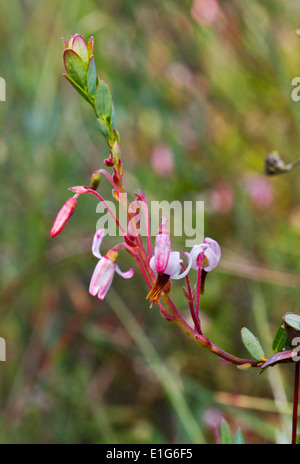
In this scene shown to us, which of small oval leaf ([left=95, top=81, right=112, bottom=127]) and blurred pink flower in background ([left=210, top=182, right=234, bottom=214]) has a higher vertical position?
blurred pink flower in background ([left=210, top=182, right=234, bottom=214])

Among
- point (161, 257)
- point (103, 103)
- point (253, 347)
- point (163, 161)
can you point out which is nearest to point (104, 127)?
point (103, 103)

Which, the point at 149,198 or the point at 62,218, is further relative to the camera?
the point at 149,198

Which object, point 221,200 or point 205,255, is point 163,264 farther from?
point 221,200

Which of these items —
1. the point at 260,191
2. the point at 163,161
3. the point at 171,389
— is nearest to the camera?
the point at 171,389

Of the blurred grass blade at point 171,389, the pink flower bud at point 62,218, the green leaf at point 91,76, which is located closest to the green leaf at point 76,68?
the green leaf at point 91,76

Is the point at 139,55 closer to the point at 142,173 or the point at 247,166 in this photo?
the point at 142,173

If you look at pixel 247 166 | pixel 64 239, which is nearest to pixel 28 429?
pixel 64 239

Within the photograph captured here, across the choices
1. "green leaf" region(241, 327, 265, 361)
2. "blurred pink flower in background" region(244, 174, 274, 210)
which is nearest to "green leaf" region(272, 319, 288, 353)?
"green leaf" region(241, 327, 265, 361)

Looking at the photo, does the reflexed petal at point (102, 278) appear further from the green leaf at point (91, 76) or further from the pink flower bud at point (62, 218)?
the green leaf at point (91, 76)

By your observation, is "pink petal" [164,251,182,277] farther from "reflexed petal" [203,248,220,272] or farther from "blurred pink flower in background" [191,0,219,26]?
"blurred pink flower in background" [191,0,219,26]
